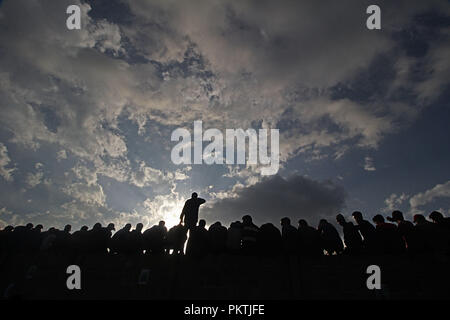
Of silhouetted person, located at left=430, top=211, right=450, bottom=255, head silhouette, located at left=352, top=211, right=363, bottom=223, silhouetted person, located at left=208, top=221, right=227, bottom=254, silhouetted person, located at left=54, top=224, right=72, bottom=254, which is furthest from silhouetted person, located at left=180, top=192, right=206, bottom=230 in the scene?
silhouetted person, located at left=430, top=211, right=450, bottom=255

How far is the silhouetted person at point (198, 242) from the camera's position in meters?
7.91

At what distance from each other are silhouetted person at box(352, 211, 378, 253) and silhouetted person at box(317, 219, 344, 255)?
732mm

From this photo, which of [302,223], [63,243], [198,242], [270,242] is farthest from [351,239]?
[63,243]

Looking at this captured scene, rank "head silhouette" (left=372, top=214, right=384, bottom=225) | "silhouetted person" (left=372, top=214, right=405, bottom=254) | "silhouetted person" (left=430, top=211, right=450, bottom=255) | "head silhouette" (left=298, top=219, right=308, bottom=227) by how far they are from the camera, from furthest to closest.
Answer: "head silhouette" (left=298, top=219, right=308, bottom=227) < "head silhouette" (left=372, top=214, right=384, bottom=225) < "silhouetted person" (left=372, top=214, right=405, bottom=254) < "silhouetted person" (left=430, top=211, right=450, bottom=255)

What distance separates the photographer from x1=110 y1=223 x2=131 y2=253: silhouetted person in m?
8.48

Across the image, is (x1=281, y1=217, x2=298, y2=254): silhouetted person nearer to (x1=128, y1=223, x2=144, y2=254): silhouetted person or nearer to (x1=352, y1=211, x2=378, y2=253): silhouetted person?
(x1=352, y1=211, x2=378, y2=253): silhouetted person

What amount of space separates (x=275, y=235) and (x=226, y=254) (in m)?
1.78

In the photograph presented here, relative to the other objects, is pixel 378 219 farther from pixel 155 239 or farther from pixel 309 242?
pixel 155 239

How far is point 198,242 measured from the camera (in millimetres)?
8016

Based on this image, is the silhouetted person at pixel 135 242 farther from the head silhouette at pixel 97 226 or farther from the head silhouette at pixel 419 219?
the head silhouette at pixel 419 219

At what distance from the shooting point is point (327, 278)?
282 inches
